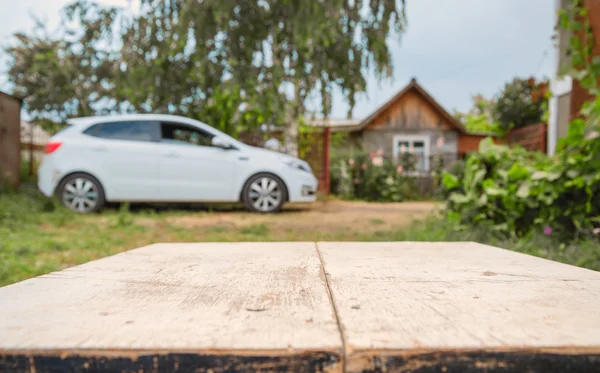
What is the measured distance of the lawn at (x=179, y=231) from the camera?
3369mm

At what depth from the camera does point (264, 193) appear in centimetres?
725

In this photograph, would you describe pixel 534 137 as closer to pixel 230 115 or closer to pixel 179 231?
pixel 230 115

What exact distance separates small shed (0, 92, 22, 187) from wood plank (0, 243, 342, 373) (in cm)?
856

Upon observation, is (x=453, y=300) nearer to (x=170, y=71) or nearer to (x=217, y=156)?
(x=217, y=156)

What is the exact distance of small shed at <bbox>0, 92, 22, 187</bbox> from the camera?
8.54 metres

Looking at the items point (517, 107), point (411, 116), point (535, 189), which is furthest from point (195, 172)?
point (517, 107)

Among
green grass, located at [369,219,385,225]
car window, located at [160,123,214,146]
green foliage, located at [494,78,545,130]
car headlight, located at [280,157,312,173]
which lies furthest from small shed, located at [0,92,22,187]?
green foliage, located at [494,78,545,130]

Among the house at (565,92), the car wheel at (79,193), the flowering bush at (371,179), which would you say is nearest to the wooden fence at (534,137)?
the flowering bush at (371,179)

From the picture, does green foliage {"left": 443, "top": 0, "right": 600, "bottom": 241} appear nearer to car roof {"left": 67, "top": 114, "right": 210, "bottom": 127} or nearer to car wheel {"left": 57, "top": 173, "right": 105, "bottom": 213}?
car roof {"left": 67, "top": 114, "right": 210, "bottom": 127}

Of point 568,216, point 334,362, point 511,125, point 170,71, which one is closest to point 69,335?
point 334,362

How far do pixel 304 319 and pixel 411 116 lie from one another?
17278 mm

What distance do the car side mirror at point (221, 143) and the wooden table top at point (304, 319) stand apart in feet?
19.5

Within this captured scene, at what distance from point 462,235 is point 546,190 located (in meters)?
0.81

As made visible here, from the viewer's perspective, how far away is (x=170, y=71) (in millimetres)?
8578
